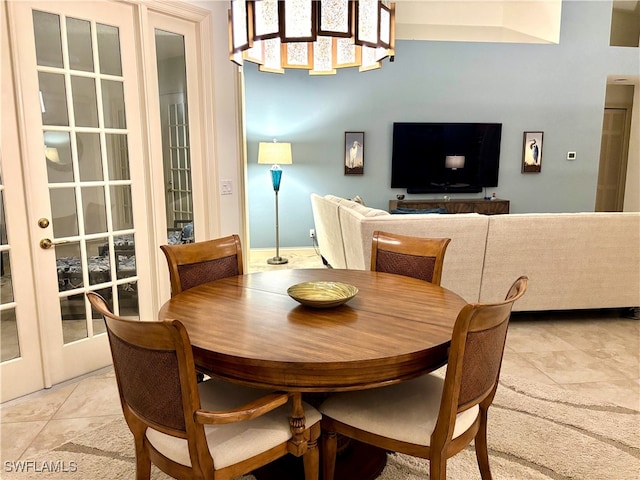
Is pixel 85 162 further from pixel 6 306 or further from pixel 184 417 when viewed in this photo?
pixel 184 417

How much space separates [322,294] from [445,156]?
18.4 feet

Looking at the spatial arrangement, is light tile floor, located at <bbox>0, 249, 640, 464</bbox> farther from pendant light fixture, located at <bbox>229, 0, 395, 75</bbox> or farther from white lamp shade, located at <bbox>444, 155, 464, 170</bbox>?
white lamp shade, located at <bbox>444, 155, 464, 170</bbox>

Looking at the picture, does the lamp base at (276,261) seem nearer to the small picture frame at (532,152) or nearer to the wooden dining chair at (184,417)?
the small picture frame at (532,152)

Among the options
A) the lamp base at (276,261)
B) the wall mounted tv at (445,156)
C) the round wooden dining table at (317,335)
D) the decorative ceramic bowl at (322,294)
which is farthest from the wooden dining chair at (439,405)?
the wall mounted tv at (445,156)

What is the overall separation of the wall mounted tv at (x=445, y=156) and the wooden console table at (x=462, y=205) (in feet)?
0.99

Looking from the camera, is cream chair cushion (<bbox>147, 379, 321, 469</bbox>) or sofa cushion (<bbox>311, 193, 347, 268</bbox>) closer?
cream chair cushion (<bbox>147, 379, 321, 469</bbox>)

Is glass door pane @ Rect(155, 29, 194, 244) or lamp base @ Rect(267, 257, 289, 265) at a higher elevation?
glass door pane @ Rect(155, 29, 194, 244)

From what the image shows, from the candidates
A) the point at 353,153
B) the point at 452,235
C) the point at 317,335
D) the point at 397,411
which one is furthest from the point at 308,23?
the point at 353,153

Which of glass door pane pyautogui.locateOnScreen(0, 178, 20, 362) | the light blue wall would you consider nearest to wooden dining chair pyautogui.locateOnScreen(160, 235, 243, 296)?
glass door pane pyautogui.locateOnScreen(0, 178, 20, 362)

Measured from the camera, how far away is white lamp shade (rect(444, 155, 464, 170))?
6.91 meters

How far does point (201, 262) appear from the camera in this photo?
2.23 metres

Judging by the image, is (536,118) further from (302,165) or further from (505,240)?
(505,240)

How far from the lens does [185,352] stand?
1.14m

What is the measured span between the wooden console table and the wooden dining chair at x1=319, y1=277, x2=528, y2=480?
5.16m
